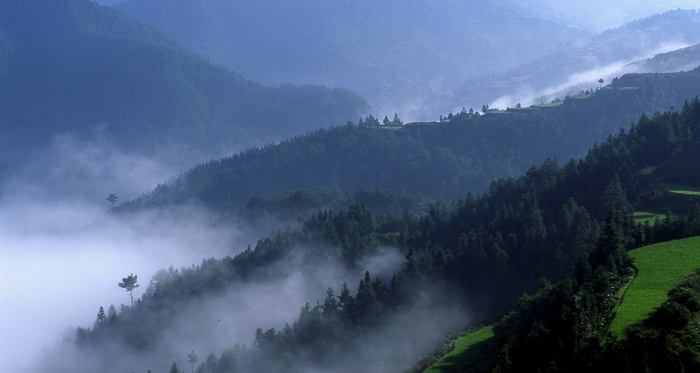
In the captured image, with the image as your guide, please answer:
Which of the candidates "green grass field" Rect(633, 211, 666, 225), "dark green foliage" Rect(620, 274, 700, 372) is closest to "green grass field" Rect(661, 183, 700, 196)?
"green grass field" Rect(633, 211, 666, 225)

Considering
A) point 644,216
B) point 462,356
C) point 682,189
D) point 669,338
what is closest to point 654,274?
point 669,338

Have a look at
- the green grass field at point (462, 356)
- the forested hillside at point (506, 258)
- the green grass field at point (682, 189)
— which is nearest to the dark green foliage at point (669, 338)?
the forested hillside at point (506, 258)

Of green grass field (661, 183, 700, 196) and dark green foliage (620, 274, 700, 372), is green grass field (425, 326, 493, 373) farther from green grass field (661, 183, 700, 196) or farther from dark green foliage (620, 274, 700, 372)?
green grass field (661, 183, 700, 196)

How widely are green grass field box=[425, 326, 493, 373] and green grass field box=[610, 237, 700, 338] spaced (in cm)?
1450

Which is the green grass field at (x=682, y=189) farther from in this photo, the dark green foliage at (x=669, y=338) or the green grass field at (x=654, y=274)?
the dark green foliage at (x=669, y=338)

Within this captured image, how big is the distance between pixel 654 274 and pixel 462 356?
1708cm

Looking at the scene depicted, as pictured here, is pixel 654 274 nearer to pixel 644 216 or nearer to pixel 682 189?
pixel 644 216

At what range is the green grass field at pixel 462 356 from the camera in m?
53.0

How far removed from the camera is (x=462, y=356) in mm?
54812

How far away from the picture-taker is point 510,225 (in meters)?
109

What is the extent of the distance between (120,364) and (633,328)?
149374 mm

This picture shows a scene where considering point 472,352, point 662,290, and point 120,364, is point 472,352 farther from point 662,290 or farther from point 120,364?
point 120,364

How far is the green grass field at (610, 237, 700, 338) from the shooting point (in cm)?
4103

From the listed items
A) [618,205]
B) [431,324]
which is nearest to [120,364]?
[431,324]
